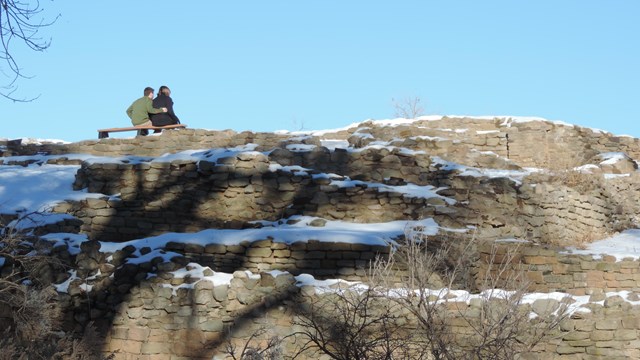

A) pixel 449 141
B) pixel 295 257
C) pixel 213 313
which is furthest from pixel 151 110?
pixel 213 313

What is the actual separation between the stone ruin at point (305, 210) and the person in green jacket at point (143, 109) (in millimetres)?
→ 971

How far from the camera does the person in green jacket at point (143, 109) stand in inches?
875

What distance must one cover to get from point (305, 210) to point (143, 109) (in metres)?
7.88

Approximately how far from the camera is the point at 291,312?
11625 mm

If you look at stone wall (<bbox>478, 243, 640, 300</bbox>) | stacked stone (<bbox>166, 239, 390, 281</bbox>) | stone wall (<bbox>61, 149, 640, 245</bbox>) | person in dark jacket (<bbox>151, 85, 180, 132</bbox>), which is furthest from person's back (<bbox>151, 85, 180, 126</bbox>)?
stone wall (<bbox>478, 243, 640, 300</bbox>)

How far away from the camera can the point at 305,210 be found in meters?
16.0

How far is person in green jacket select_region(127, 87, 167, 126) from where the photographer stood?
72.9 feet

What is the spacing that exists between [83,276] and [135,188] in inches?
167

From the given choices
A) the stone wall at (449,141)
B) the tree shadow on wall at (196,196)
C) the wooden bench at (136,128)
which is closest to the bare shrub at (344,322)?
the tree shadow on wall at (196,196)

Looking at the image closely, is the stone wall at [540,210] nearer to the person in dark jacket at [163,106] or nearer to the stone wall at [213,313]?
the stone wall at [213,313]

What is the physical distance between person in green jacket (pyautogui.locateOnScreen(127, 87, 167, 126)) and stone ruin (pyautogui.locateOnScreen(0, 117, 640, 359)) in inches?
38.2

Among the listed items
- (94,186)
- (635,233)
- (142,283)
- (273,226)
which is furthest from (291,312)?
(635,233)

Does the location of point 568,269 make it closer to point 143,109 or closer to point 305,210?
point 305,210

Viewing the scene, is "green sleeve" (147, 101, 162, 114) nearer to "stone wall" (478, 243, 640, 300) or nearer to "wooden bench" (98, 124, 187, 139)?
"wooden bench" (98, 124, 187, 139)
